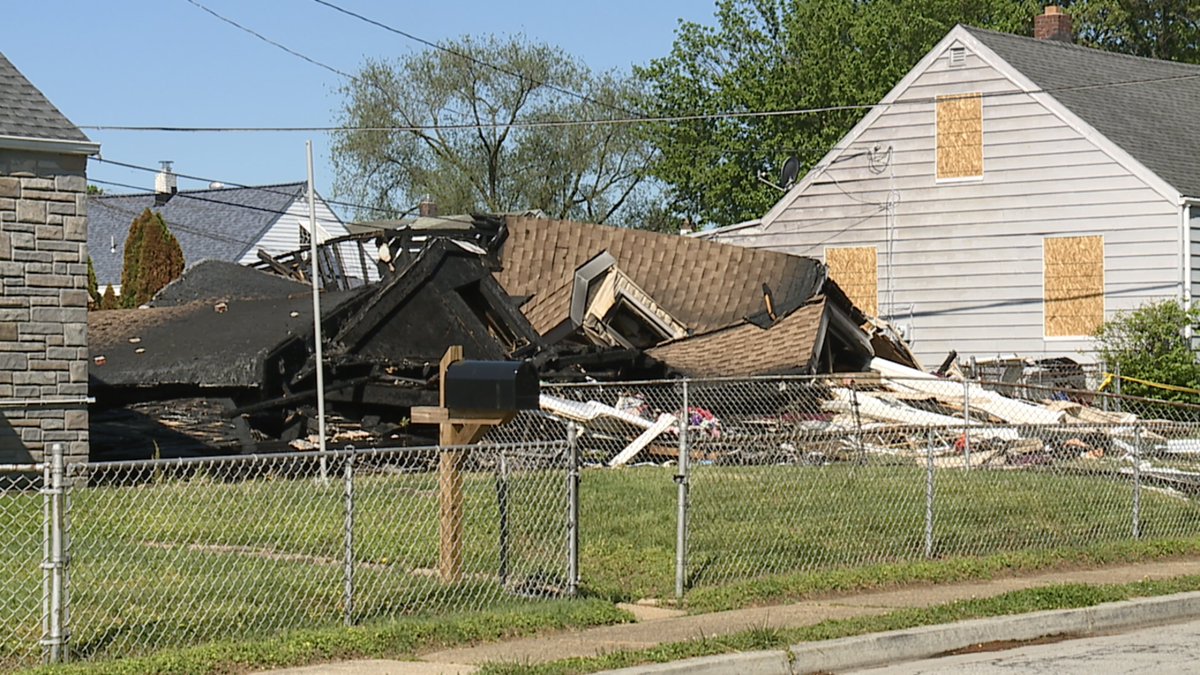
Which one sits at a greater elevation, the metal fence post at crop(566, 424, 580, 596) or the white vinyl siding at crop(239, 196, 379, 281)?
the white vinyl siding at crop(239, 196, 379, 281)

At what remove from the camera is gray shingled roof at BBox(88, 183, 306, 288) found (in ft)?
158

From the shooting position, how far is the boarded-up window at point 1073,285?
89.2ft

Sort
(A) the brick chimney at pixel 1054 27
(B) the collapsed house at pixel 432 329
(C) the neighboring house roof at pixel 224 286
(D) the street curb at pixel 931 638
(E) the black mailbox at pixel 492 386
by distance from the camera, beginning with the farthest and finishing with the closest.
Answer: (A) the brick chimney at pixel 1054 27, (C) the neighboring house roof at pixel 224 286, (B) the collapsed house at pixel 432 329, (E) the black mailbox at pixel 492 386, (D) the street curb at pixel 931 638

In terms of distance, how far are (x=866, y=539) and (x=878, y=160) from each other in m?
18.4

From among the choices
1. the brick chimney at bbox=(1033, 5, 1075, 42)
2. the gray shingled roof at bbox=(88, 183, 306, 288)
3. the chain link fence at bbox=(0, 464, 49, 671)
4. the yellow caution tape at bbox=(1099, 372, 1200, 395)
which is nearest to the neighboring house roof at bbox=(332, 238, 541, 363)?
the chain link fence at bbox=(0, 464, 49, 671)

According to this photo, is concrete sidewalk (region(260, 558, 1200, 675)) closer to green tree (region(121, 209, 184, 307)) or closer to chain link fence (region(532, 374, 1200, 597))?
chain link fence (region(532, 374, 1200, 597))

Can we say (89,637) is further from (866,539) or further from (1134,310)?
(1134,310)

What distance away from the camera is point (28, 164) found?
1594 cm

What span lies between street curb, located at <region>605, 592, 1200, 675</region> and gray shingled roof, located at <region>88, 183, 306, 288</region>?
39061mm

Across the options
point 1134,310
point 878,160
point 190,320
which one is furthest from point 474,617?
point 878,160

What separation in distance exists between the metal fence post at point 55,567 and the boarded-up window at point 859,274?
77.1ft

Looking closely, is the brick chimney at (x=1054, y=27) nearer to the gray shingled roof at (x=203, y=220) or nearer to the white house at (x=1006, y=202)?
the white house at (x=1006, y=202)

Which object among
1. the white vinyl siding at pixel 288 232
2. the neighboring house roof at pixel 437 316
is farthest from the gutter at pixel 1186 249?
the white vinyl siding at pixel 288 232

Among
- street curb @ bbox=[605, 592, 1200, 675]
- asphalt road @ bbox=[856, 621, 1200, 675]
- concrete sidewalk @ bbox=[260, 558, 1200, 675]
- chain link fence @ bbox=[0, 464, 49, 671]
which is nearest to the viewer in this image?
chain link fence @ bbox=[0, 464, 49, 671]
